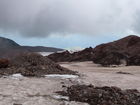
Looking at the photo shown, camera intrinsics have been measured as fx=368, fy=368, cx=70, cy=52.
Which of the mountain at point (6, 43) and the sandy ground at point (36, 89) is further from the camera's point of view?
the mountain at point (6, 43)

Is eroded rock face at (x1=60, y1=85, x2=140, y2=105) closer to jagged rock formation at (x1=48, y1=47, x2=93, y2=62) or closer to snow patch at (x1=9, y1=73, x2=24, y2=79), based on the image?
snow patch at (x1=9, y1=73, x2=24, y2=79)

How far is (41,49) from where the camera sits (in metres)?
74.4

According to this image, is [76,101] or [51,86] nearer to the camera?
[76,101]

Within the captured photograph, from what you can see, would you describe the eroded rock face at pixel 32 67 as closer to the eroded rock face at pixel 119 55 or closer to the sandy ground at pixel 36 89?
the sandy ground at pixel 36 89

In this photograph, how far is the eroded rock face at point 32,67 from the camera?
1567 cm

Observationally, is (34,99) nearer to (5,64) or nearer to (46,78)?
(46,78)

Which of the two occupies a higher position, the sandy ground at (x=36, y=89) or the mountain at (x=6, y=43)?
the mountain at (x=6, y=43)

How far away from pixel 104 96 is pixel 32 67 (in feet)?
24.2

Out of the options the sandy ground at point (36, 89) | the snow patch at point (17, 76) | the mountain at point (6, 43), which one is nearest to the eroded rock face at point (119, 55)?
the sandy ground at point (36, 89)

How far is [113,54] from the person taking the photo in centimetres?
3061

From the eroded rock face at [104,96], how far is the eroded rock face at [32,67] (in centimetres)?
490

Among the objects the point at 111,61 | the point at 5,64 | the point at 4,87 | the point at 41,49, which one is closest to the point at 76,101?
the point at 4,87

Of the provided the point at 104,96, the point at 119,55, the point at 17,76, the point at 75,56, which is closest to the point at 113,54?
the point at 119,55

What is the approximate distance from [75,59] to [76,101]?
26.3 metres
